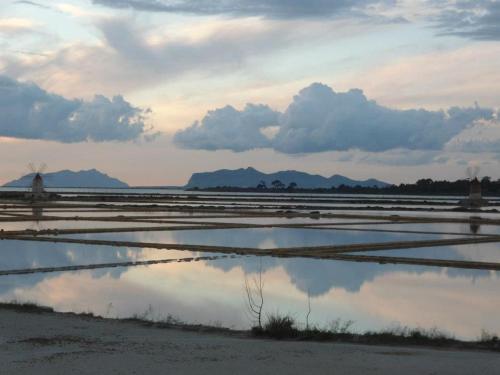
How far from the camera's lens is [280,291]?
970 centimetres

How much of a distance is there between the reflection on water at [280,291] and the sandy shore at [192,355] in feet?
5.83

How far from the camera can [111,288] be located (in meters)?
9.81

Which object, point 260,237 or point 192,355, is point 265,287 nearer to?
point 192,355

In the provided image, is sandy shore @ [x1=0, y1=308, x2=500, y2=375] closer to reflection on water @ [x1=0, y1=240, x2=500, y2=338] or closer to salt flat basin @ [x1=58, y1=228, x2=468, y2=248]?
reflection on water @ [x1=0, y1=240, x2=500, y2=338]

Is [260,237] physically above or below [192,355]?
below

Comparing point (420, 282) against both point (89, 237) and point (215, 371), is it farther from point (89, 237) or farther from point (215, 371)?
point (89, 237)

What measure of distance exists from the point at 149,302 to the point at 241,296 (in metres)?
1.37

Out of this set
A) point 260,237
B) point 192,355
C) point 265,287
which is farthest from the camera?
point 260,237

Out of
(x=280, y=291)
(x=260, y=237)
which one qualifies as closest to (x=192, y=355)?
(x=280, y=291)

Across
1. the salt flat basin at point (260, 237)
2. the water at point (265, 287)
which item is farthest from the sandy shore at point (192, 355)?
the salt flat basin at point (260, 237)

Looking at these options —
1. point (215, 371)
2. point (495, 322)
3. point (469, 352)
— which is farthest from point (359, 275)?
point (215, 371)

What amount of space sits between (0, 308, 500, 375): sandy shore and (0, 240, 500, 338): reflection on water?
1.78 meters

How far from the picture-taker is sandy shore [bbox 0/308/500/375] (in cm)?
446

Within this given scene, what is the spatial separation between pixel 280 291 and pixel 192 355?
484 centimetres
